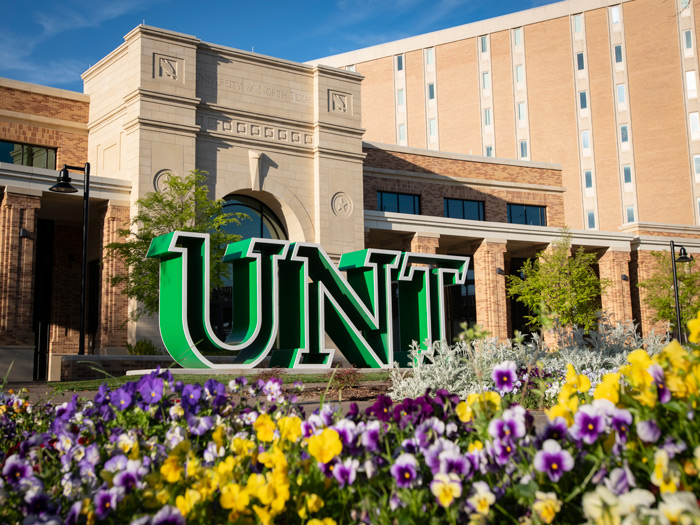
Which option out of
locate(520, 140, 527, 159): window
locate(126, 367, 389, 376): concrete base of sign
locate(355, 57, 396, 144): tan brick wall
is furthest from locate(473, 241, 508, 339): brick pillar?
locate(355, 57, 396, 144): tan brick wall

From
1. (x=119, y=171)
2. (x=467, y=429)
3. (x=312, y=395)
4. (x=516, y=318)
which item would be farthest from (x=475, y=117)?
(x=467, y=429)

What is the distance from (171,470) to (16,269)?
24880 mm

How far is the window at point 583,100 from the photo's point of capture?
61.0m

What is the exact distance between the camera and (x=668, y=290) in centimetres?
3772

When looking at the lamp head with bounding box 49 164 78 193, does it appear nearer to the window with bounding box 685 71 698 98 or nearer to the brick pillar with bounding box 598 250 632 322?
the brick pillar with bounding box 598 250 632 322

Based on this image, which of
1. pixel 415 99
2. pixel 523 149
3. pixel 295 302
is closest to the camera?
pixel 295 302

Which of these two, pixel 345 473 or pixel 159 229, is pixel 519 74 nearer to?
pixel 159 229

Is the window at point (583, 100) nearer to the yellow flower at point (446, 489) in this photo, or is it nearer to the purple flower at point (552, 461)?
the purple flower at point (552, 461)

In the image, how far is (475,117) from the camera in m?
64.8

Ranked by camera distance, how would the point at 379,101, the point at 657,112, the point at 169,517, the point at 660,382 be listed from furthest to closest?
the point at 379,101, the point at 657,112, the point at 660,382, the point at 169,517

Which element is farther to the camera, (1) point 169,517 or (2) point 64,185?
(2) point 64,185

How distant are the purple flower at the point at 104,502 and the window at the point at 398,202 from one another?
112 feet

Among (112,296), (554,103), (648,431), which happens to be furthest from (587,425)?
(554,103)

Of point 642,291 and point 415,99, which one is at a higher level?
point 415,99
